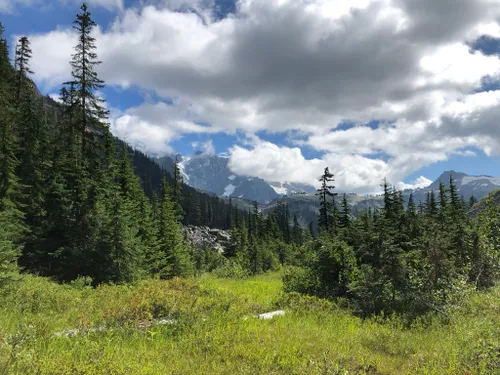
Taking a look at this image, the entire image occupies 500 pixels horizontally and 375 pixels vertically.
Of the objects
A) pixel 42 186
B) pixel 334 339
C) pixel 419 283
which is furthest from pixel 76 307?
pixel 42 186

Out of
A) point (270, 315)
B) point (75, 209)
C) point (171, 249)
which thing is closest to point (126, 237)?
point (75, 209)

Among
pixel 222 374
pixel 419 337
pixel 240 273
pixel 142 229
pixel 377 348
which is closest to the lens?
pixel 222 374

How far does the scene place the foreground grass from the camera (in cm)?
600

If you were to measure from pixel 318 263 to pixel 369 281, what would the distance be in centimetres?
373

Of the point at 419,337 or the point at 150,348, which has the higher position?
the point at 150,348

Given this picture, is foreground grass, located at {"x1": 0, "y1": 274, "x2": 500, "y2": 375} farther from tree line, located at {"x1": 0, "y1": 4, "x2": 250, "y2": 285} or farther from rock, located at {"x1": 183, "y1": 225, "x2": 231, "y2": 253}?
rock, located at {"x1": 183, "y1": 225, "x2": 231, "y2": 253}

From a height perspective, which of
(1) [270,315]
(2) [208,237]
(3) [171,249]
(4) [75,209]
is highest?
(4) [75,209]

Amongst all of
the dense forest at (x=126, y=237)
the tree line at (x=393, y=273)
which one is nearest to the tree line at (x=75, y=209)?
the dense forest at (x=126, y=237)

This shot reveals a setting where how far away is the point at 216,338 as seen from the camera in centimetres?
756

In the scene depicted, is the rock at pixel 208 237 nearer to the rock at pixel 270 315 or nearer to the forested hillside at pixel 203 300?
the forested hillside at pixel 203 300

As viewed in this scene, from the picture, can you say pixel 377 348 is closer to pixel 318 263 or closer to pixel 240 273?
pixel 318 263

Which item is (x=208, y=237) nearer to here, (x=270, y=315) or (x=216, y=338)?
(x=270, y=315)

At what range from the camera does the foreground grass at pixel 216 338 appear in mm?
6004

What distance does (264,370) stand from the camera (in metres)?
6.19
